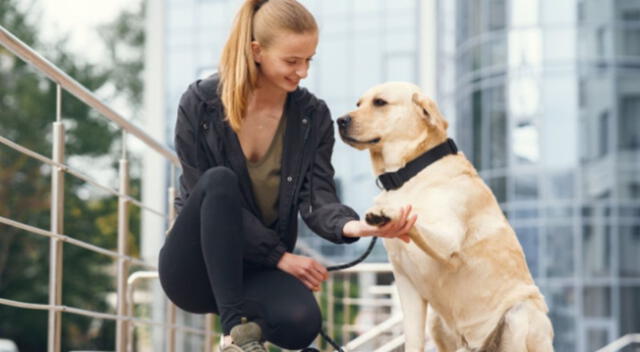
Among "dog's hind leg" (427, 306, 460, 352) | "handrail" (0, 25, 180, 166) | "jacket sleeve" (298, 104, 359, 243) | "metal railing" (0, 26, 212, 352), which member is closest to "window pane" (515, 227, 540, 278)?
"handrail" (0, 25, 180, 166)

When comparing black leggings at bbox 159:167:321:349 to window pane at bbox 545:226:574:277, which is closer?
black leggings at bbox 159:167:321:349

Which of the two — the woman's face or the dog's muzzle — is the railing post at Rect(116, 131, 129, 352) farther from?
the woman's face

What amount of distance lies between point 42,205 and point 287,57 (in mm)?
20975

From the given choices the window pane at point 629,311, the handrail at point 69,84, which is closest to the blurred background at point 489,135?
the window pane at point 629,311

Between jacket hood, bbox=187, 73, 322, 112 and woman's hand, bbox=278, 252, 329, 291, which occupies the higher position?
jacket hood, bbox=187, 73, 322, 112

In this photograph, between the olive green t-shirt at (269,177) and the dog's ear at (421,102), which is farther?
the dog's ear at (421,102)

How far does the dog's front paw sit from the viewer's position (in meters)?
2.54

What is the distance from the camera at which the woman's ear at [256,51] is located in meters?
2.80

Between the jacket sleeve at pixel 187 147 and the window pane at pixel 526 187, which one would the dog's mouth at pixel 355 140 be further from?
the window pane at pixel 526 187

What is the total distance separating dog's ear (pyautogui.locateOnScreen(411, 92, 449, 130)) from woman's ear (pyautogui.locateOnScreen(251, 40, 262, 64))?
732 millimetres

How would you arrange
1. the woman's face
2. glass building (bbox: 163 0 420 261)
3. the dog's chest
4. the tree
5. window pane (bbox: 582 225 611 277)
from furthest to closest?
the tree
glass building (bbox: 163 0 420 261)
window pane (bbox: 582 225 611 277)
the dog's chest
the woman's face

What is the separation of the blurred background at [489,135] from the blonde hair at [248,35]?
7325 mm

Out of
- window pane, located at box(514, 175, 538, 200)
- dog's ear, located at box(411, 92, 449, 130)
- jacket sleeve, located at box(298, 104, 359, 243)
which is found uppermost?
window pane, located at box(514, 175, 538, 200)

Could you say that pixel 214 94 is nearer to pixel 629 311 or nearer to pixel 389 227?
pixel 389 227
